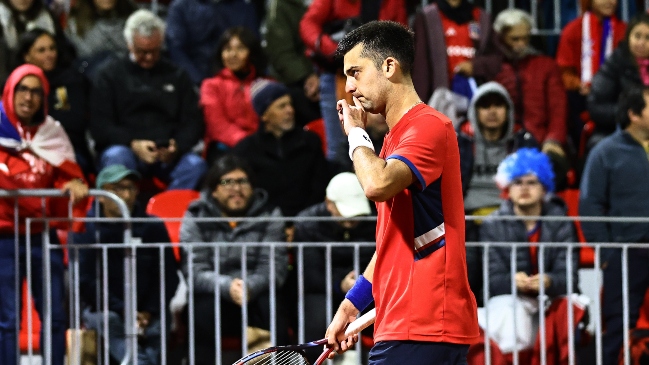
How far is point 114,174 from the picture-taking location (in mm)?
8359

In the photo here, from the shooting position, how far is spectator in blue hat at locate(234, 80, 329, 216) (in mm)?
9148

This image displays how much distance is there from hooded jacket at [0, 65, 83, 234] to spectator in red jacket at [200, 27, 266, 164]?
6.80 ft

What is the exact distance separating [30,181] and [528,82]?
431 centimetres

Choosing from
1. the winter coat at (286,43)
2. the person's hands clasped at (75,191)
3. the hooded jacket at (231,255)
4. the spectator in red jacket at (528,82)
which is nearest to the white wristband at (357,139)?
the person's hands clasped at (75,191)

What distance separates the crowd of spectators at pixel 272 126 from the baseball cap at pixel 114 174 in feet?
0.07

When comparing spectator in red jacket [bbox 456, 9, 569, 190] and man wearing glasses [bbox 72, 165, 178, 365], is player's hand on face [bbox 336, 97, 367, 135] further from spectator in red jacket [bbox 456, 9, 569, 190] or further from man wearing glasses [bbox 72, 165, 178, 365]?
spectator in red jacket [bbox 456, 9, 569, 190]

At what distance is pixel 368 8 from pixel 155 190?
2.35 metres

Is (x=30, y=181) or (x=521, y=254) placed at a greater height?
(x=30, y=181)

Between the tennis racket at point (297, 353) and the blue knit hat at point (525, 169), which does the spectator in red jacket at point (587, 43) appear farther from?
the tennis racket at point (297, 353)

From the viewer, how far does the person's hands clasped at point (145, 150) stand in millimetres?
9406

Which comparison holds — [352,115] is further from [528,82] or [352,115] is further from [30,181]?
[528,82]

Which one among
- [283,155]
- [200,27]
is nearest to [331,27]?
[200,27]

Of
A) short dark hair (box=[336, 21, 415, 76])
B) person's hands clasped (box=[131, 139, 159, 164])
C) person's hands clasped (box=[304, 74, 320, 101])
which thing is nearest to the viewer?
short dark hair (box=[336, 21, 415, 76])

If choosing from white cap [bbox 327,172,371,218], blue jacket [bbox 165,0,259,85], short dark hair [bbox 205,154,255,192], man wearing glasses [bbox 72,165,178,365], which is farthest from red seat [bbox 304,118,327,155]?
man wearing glasses [bbox 72,165,178,365]
